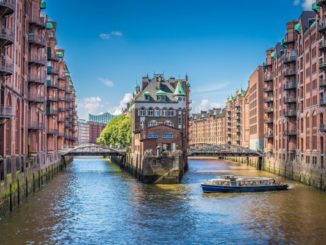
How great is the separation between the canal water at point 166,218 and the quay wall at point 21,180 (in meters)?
1.12

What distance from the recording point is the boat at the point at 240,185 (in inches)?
2520

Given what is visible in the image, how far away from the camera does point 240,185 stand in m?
65.6

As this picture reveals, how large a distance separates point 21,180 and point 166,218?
18.5 metres

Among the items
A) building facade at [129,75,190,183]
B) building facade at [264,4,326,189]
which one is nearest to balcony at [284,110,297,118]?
building facade at [264,4,326,189]

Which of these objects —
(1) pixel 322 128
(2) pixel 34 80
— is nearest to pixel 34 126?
(2) pixel 34 80

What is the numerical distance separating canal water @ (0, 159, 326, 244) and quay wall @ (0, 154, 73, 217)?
1120 mm

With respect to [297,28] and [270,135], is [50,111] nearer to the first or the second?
[297,28]

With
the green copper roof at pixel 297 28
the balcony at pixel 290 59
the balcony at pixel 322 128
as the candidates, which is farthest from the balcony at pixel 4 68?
the balcony at pixel 290 59

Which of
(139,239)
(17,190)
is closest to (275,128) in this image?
(17,190)

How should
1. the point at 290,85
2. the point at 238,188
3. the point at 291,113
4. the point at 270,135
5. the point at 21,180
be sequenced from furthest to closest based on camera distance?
the point at 270,135
the point at 290,85
the point at 291,113
the point at 238,188
the point at 21,180

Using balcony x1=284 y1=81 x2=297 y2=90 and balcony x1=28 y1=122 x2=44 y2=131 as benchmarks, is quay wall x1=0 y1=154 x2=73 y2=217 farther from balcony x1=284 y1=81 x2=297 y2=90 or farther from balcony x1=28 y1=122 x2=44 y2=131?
balcony x1=284 y1=81 x2=297 y2=90

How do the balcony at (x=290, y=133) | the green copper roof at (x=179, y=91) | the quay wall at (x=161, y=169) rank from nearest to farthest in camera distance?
the quay wall at (x=161, y=169), the balcony at (x=290, y=133), the green copper roof at (x=179, y=91)

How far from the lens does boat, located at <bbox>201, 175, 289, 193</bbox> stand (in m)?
64.0

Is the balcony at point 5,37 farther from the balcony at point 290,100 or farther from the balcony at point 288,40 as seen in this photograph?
the balcony at point 288,40
